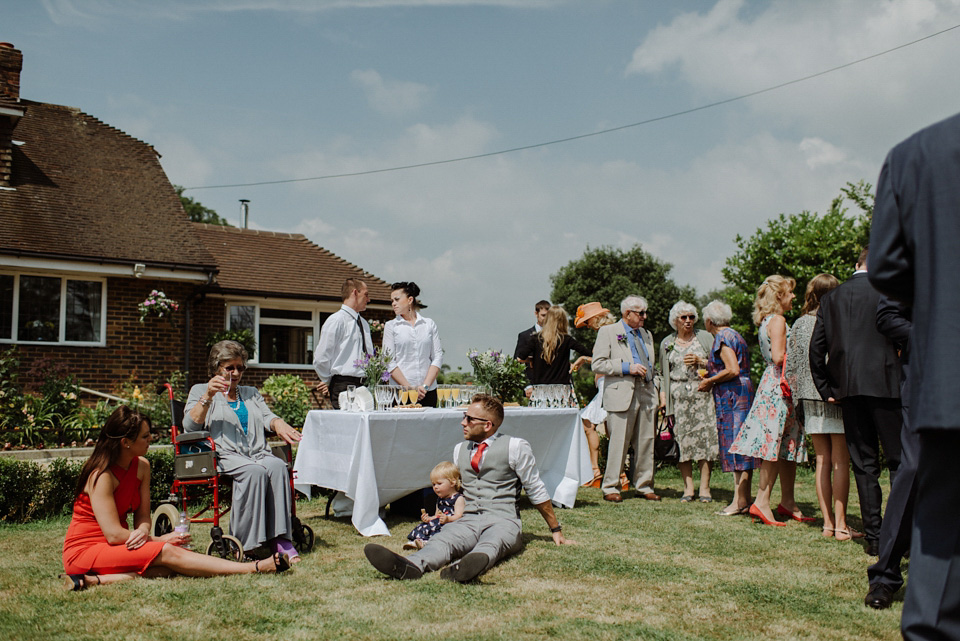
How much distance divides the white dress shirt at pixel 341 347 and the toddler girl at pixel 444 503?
1598mm

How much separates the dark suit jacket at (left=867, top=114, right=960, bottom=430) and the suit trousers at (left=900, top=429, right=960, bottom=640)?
0.09 m

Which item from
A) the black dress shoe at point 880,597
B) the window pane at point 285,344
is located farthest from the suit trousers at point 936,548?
the window pane at point 285,344

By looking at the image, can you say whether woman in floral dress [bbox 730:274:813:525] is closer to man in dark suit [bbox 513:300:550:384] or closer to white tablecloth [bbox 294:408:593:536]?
white tablecloth [bbox 294:408:593:536]

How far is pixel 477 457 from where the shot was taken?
538 centimetres

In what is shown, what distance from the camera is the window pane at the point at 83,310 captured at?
47.7 feet

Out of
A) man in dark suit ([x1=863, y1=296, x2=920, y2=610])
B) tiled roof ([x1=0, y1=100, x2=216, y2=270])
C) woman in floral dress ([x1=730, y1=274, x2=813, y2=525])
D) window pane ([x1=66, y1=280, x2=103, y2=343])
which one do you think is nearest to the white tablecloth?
woman in floral dress ([x1=730, y1=274, x2=813, y2=525])

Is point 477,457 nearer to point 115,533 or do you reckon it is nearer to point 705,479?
point 115,533

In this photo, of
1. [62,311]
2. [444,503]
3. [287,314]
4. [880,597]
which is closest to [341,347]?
[444,503]

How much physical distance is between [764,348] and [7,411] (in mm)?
10176

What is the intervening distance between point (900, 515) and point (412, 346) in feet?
14.4

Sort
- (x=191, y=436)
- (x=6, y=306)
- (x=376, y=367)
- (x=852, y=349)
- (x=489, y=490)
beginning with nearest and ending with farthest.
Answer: (x=852, y=349) < (x=191, y=436) < (x=489, y=490) < (x=376, y=367) < (x=6, y=306)

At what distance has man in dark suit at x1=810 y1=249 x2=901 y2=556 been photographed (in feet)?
15.3

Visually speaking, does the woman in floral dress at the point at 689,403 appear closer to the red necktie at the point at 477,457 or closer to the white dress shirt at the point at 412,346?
the white dress shirt at the point at 412,346

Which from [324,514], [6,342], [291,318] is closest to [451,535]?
[324,514]
